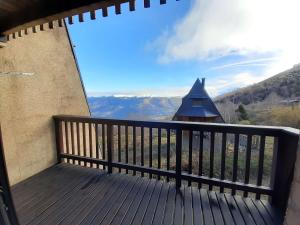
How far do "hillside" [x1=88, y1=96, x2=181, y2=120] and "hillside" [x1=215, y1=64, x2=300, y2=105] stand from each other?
22.3ft

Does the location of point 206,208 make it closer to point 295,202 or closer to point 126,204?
point 126,204

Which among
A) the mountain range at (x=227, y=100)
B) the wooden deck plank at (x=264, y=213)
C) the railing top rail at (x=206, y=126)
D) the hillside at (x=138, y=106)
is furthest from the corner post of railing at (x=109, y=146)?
the mountain range at (x=227, y=100)

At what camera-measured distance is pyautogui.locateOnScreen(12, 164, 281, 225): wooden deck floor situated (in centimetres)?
204

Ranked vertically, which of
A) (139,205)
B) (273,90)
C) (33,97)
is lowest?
(139,205)

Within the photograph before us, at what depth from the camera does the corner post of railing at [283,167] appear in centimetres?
198

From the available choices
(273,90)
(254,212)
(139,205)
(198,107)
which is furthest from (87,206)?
(273,90)

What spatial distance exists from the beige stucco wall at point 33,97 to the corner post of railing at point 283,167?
12.9 ft

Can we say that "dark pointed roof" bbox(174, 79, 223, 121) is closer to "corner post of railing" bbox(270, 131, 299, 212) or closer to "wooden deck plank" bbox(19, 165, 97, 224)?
"corner post of railing" bbox(270, 131, 299, 212)

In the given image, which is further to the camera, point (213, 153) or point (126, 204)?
point (213, 153)

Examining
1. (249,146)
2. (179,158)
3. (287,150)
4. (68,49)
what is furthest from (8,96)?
(287,150)

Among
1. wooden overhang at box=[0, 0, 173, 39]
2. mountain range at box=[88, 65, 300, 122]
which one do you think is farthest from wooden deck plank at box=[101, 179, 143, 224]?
mountain range at box=[88, 65, 300, 122]

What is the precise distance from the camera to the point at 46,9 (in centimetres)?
184

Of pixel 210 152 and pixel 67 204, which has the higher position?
pixel 210 152

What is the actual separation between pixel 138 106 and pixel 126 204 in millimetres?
8587
